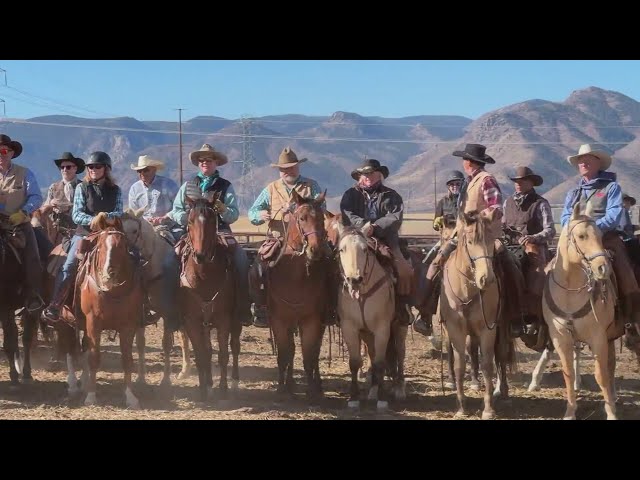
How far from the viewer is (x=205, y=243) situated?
1010 cm

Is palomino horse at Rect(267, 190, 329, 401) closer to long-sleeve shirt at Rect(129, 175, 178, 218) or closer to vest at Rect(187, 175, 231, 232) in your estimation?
vest at Rect(187, 175, 231, 232)

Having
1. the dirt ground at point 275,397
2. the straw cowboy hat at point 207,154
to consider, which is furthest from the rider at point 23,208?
the straw cowboy hat at point 207,154

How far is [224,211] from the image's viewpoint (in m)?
10.8

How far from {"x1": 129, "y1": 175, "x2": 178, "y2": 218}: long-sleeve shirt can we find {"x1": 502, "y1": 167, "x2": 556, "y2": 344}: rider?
4.55 m

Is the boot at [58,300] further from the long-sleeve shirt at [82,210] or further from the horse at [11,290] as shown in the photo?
the horse at [11,290]

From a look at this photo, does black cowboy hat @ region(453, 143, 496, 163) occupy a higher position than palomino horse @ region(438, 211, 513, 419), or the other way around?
black cowboy hat @ region(453, 143, 496, 163)

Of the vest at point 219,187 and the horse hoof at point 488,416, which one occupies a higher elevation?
the vest at point 219,187

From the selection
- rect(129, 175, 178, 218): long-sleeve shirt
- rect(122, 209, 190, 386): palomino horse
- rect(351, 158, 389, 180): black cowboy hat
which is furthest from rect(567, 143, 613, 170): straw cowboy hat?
rect(129, 175, 178, 218): long-sleeve shirt

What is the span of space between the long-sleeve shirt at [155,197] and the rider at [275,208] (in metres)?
1.51

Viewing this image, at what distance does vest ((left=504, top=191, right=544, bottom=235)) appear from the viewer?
450 inches

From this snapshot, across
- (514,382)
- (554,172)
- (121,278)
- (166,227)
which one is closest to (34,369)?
(166,227)

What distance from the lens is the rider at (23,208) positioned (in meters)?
11.4

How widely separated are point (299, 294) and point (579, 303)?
3219 millimetres

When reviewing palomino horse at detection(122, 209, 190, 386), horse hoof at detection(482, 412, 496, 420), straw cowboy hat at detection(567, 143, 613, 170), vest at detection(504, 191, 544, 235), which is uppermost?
straw cowboy hat at detection(567, 143, 613, 170)
